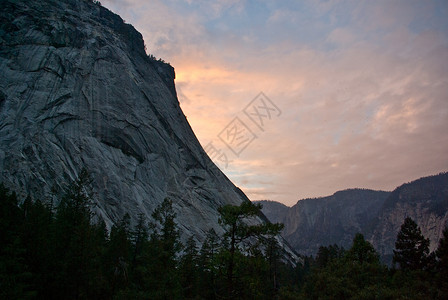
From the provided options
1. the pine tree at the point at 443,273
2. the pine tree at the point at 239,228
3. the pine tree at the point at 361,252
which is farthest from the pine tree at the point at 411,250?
the pine tree at the point at 239,228

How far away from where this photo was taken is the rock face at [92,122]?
49.6m

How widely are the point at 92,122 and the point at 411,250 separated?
51.4 m

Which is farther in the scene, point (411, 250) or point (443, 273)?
point (411, 250)

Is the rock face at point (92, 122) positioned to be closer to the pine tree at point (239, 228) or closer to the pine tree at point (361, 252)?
the pine tree at point (361, 252)

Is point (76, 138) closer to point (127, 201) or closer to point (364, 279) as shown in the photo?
point (127, 201)

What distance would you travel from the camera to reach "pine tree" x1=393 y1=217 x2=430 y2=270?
105 feet

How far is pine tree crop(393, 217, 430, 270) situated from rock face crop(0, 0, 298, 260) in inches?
1382

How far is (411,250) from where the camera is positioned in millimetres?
33000

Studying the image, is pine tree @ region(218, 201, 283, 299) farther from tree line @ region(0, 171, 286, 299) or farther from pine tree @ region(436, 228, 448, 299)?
pine tree @ region(436, 228, 448, 299)

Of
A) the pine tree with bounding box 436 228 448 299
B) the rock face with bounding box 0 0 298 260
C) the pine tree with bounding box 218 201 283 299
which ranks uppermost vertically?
the rock face with bounding box 0 0 298 260

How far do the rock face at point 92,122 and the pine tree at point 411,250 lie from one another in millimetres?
35109

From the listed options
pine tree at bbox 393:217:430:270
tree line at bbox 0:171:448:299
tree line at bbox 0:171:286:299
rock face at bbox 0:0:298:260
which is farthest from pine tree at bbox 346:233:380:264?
rock face at bbox 0:0:298:260

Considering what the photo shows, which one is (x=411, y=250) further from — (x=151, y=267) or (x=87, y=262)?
(x=87, y=262)

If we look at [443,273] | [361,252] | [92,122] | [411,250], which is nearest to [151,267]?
[443,273]
